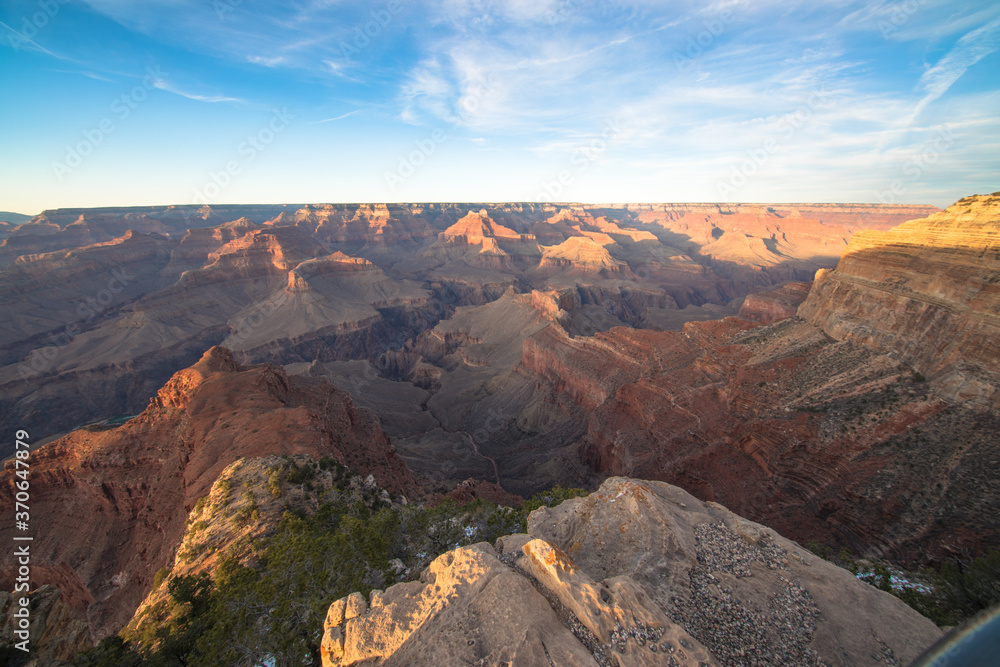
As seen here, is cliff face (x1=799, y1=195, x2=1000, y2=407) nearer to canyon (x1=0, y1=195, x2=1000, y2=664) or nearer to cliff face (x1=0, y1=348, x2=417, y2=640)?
canyon (x1=0, y1=195, x2=1000, y2=664)

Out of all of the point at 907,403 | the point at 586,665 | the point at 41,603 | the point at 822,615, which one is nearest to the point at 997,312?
the point at 907,403

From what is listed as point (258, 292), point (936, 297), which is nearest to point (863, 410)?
point (936, 297)

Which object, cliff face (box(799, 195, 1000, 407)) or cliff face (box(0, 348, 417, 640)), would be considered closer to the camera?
cliff face (box(0, 348, 417, 640))

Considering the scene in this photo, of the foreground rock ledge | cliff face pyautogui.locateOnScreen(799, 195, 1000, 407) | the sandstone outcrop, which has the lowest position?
the sandstone outcrop

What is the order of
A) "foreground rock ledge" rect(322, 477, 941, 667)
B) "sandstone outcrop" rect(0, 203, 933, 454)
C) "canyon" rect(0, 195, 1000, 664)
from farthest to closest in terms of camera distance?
"sandstone outcrop" rect(0, 203, 933, 454), "canyon" rect(0, 195, 1000, 664), "foreground rock ledge" rect(322, 477, 941, 667)

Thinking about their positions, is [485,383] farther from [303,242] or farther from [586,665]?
[303,242]

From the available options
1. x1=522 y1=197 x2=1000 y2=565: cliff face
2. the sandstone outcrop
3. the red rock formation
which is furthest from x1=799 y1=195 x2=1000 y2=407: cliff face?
the sandstone outcrop

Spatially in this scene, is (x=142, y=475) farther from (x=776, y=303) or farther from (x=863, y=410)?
(x=776, y=303)
